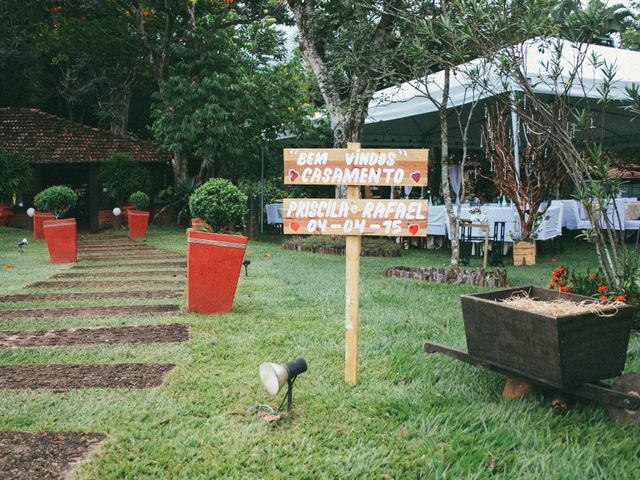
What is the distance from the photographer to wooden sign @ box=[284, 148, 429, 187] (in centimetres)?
370

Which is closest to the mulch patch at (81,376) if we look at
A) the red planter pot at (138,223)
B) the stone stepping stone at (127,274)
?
the stone stepping stone at (127,274)

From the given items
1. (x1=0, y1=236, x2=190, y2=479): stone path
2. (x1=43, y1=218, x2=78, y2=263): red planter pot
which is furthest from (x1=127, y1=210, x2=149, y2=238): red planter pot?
(x1=43, y1=218, x2=78, y2=263): red planter pot

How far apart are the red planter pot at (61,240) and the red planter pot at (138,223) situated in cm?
544

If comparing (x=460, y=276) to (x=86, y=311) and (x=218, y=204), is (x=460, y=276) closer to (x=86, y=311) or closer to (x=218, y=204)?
(x=218, y=204)

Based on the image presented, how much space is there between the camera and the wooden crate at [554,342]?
3012 mm

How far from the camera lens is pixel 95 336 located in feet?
16.7

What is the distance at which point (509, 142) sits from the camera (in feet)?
33.7

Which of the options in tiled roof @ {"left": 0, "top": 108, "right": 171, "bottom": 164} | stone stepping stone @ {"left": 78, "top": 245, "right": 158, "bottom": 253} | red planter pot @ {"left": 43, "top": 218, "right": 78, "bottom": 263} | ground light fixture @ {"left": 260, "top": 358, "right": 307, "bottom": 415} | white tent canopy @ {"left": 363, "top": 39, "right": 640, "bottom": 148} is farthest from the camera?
tiled roof @ {"left": 0, "top": 108, "right": 171, "bottom": 164}

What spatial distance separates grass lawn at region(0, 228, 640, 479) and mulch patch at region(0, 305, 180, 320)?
114 cm

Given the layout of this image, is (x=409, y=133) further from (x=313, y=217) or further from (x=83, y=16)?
(x=313, y=217)

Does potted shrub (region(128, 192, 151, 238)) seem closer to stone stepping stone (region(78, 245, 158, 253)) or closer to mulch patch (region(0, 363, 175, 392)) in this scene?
stone stepping stone (region(78, 245, 158, 253))

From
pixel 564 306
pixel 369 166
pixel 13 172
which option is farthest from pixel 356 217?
pixel 13 172

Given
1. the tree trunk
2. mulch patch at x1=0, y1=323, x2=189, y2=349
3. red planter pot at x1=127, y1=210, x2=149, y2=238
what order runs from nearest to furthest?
1. mulch patch at x1=0, y1=323, x2=189, y2=349
2. red planter pot at x1=127, y1=210, x2=149, y2=238
3. the tree trunk

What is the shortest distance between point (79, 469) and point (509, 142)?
917 centimetres
